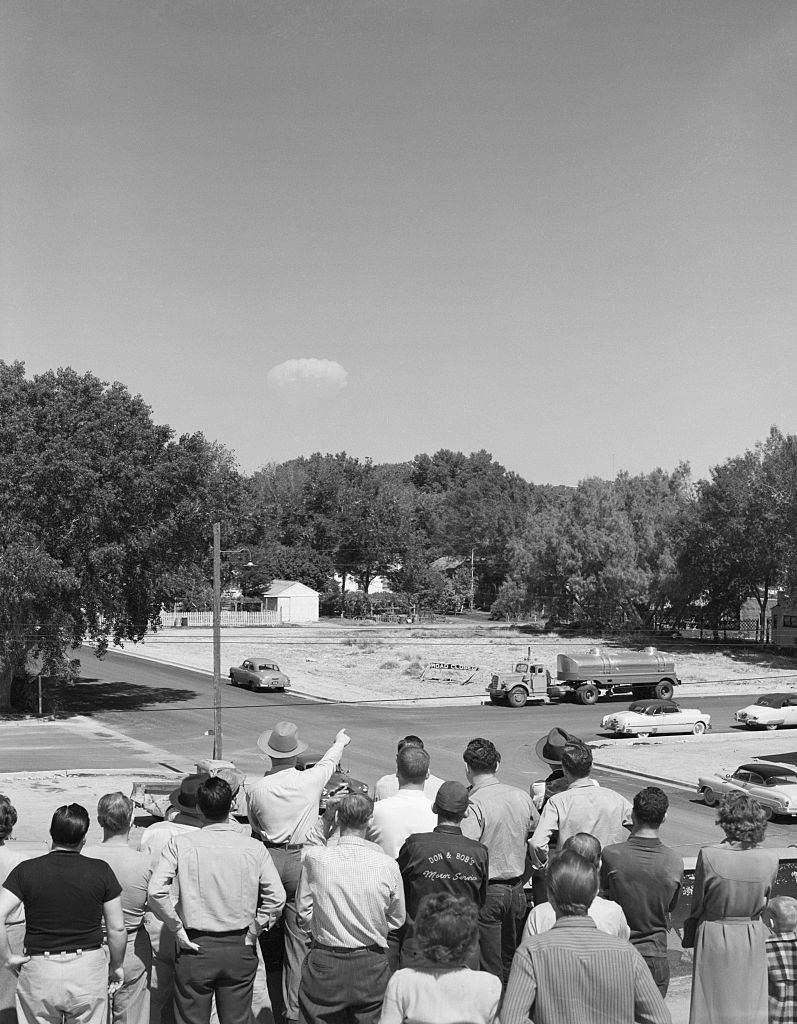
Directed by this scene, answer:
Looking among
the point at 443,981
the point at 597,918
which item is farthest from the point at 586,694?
the point at 443,981

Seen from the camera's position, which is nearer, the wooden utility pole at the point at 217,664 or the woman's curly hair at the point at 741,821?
the woman's curly hair at the point at 741,821

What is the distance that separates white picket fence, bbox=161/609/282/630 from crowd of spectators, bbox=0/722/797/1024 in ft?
254

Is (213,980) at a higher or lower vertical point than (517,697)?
higher

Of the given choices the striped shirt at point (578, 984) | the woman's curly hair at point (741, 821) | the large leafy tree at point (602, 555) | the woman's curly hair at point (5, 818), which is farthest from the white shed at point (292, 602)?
the striped shirt at point (578, 984)

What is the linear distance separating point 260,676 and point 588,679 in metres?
15.3

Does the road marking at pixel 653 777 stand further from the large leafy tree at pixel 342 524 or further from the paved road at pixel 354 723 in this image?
the large leafy tree at pixel 342 524

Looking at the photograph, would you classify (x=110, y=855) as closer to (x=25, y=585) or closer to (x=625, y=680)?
(x=25, y=585)

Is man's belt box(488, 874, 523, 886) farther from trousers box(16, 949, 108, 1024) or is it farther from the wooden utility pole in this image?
the wooden utility pole

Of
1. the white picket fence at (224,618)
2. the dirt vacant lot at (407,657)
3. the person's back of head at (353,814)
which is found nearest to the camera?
the person's back of head at (353,814)

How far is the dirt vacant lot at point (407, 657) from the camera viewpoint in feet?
166

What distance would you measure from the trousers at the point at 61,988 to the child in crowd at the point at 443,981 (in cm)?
193

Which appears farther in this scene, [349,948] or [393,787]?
[393,787]

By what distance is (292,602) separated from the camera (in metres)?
95.6

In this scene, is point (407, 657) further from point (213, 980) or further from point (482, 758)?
point (213, 980)
